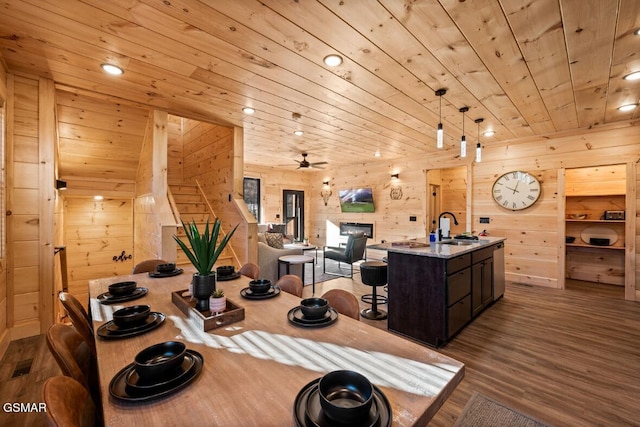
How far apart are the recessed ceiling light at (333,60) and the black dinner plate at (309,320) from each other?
1.97 metres

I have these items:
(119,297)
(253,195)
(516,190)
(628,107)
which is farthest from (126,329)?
(253,195)

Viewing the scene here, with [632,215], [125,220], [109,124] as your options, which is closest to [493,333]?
[632,215]

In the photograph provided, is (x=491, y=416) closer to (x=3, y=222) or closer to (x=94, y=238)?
(x=3, y=222)

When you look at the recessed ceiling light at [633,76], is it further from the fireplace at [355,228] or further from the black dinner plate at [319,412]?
the fireplace at [355,228]

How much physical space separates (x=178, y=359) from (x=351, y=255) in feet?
15.4

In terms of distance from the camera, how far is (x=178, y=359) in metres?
0.94

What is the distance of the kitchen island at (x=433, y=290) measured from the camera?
265cm

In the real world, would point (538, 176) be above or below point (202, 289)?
above

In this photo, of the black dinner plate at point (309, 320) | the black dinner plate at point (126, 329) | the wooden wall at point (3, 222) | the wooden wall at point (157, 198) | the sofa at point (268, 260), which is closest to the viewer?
the black dinner plate at point (126, 329)

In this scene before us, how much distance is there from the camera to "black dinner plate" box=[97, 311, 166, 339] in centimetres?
122

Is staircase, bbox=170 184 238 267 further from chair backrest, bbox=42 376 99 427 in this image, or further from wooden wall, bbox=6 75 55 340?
chair backrest, bbox=42 376 99 427

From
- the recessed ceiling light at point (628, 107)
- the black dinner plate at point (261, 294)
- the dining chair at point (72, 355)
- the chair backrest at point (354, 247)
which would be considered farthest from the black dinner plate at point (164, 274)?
the recessed ceiling light at point (628, 107)

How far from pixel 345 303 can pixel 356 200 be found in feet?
20.4

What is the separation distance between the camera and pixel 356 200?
305 inches
